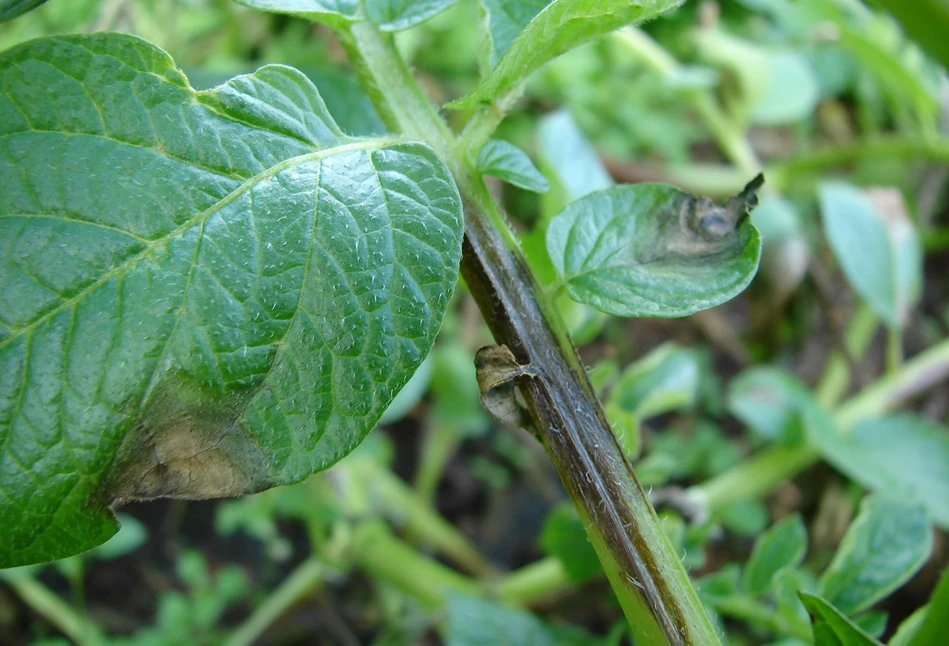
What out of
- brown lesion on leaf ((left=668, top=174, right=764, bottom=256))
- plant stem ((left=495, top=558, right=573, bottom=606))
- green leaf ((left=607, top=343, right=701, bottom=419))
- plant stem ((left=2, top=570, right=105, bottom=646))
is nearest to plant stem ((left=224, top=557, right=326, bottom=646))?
plant stem ((left=2, top=570, right=105, bottom=646))

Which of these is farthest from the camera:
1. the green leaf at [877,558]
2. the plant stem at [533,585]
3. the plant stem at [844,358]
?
the plant stem at [844,358]

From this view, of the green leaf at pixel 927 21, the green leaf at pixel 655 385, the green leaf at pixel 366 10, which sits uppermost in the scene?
the green leaf at pixel 366 10

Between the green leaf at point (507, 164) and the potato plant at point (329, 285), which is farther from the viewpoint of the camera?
the green leaf at point (507, 164)

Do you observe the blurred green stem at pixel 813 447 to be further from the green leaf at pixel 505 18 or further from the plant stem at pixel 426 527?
the green leaf at pixel 505 18

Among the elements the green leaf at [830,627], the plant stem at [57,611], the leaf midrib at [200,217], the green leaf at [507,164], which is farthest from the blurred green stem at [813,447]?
the plant stem at [57,611]

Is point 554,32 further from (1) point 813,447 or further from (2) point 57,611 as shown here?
(2) point 57,611

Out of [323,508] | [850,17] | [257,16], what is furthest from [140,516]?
[850,17]

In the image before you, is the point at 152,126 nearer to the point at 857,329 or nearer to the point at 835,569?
the point at 835,569

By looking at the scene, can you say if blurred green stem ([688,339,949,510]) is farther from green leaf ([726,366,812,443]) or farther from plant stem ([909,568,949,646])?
plant stem ([909,568,949,646])

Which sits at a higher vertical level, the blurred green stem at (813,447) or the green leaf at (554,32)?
the green leaf at (554,32)
